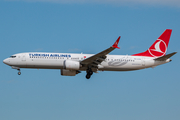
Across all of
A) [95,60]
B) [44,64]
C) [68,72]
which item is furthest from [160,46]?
[44,64]

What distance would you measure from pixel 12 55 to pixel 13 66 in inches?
68.0

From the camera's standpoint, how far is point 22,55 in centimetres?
5359

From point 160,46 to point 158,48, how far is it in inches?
20.3

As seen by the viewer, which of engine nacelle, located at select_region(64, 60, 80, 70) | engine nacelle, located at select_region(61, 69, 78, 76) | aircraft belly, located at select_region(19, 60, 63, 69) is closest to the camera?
engine nacelle, located at select_region(64, 60, 80, 70)

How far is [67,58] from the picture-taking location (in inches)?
2108

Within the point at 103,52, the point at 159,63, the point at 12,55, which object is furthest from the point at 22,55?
the point at 159,63

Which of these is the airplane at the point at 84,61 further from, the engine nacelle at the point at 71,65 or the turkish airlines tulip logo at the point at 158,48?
the turkish airlines tulip logo at the point at 158,48

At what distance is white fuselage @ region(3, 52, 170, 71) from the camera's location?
52844 millimetres

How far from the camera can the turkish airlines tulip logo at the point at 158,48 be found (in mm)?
57719

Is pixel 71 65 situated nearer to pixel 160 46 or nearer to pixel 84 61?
pixel 84 61

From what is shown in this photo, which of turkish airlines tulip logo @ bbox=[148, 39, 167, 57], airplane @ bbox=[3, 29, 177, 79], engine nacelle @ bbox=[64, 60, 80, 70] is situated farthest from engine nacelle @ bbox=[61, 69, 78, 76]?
turkish airlines tulip logo @ bbox=[148, 39, 167, 57]

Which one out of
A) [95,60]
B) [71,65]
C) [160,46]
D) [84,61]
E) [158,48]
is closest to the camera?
[71,65]

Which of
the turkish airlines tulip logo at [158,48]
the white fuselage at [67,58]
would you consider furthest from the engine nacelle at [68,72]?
the turkish airlines tulip logo at [158,48]

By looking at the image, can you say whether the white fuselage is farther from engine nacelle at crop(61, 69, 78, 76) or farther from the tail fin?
engine nacelle at crop(61, 69, 78, 76)
